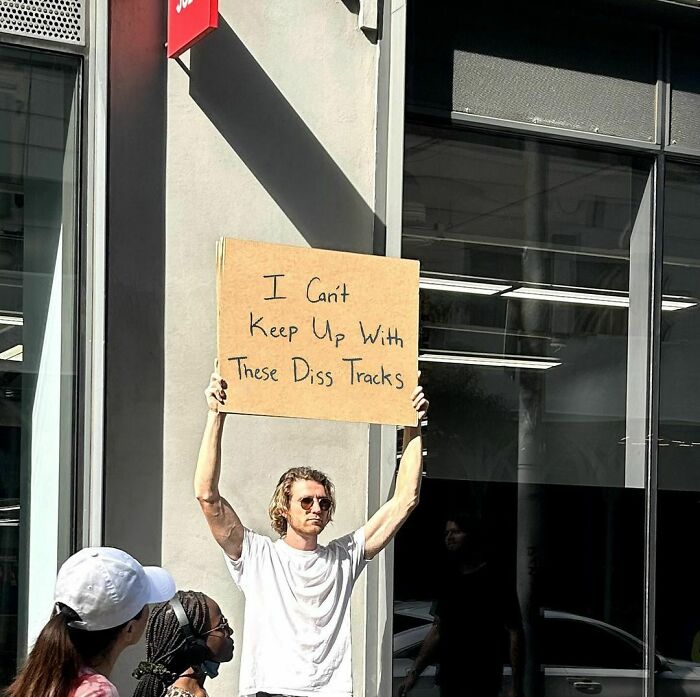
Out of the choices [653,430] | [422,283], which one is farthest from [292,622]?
[653,430]

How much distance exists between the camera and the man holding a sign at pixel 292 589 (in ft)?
15.3

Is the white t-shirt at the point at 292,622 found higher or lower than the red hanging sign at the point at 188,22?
lower

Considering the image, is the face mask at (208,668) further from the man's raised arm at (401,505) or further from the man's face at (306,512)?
the man's raised arm at (401,505)

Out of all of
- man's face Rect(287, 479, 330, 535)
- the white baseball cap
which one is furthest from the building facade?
the white baseball cap

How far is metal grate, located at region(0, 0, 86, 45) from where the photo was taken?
17.8ft

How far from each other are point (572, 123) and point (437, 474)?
2.12 m

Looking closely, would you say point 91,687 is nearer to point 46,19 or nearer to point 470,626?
point 46,19

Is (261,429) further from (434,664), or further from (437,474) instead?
(434,664)

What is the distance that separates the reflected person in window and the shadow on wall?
5.45ft

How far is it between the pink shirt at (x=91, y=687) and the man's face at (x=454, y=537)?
364 centimetres

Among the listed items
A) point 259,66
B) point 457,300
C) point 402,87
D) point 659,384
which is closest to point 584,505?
point 659,384

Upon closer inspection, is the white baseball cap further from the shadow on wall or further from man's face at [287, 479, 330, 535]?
the shadow on wall

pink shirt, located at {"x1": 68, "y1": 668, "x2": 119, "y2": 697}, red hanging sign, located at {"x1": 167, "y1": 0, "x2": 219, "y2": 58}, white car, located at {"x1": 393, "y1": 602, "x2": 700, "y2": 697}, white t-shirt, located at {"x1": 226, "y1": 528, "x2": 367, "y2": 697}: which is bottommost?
white car, located at {"x1": 393, "y1": 602, "x2": 700, "y2": 697}

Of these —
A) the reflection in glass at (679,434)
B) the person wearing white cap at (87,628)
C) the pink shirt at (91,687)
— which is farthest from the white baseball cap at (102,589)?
the reflection in glass at (679,434)
